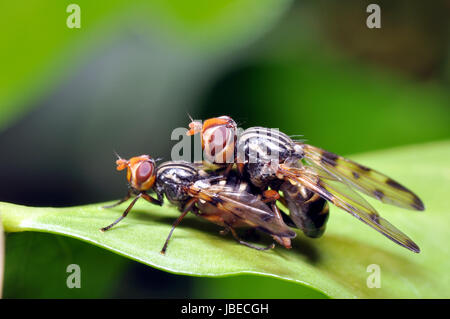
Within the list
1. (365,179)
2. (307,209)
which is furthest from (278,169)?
(365,179)

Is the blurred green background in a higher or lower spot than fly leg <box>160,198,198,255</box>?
higher

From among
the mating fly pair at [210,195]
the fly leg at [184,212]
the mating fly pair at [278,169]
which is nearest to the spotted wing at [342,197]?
the mating fly pair at [278,169]

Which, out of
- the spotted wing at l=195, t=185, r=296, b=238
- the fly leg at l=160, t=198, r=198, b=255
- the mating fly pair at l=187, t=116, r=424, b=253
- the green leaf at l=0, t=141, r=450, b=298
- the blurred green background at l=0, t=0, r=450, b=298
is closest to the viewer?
the green leaf at l=0, t=141, r=450, b=298

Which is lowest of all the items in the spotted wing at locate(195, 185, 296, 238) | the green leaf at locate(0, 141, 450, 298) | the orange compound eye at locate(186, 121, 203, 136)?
the green leaf at locate(0, 141, 450, 298)

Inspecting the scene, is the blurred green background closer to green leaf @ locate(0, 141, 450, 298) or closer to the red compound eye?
green leaf @ locate(0, 141, 450, 298)

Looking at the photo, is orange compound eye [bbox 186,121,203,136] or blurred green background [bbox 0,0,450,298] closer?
orange compound eye [bbox 186,121,203,136]

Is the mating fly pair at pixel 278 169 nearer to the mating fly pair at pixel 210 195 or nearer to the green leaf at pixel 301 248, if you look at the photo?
the mating fly pair at pixel 210 195

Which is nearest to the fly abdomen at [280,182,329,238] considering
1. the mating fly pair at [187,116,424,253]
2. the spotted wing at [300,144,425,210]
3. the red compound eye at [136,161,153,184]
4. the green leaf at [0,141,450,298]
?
the mating fly pair at [187,116,424,253]

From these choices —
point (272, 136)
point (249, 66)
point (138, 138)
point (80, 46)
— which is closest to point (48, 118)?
point (138, 138)
